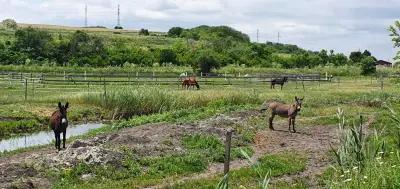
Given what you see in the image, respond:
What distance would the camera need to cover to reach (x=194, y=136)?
1845 cm

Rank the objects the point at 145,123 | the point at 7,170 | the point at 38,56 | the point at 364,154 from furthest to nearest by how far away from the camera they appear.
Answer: the point at 38,56 → the point at 145,123 → the point at 7,170 → the point at 364,154

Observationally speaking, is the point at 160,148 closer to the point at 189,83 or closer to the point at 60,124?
the point at 60,124

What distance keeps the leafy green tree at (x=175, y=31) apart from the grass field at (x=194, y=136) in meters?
102

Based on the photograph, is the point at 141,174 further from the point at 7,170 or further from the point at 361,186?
the point at 361,186

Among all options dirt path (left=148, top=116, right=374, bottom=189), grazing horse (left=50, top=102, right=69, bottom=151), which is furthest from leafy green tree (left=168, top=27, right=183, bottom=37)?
grazing horse (left=50, top=102, right=69, bottom=151)

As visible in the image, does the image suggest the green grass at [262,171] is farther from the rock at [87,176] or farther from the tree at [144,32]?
the tree at [144,32]

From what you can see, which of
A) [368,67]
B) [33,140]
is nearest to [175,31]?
[368,67]

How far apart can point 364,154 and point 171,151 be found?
870 cm

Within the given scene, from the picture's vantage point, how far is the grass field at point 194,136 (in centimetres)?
904

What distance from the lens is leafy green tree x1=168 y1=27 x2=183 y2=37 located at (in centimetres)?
14925

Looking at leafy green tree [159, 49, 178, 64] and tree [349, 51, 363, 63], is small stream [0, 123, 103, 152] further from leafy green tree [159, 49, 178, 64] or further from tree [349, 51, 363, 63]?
tree [349, 51, 363, 63]

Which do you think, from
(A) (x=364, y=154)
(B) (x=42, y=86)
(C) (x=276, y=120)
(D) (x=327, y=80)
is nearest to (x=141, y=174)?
(A) (x=364, y=154)

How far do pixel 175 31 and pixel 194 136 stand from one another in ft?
447

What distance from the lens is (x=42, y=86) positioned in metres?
46.6
